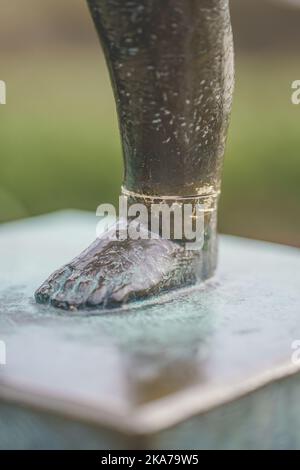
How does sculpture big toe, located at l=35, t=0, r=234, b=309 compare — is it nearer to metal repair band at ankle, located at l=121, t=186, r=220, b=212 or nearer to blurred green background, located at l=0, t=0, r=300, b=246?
metal repair band at ankle, located at l=121, t=186, r=220, b=212

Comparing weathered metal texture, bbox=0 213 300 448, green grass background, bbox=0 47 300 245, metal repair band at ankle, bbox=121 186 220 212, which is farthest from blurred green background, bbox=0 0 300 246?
weathered metal texture, bbox=0 213 300 448

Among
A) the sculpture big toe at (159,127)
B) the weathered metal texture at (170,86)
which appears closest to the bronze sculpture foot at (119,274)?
the sculpture big toe at (159,127)

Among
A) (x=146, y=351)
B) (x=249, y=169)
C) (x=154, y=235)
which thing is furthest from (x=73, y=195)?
(x=146, y=351)

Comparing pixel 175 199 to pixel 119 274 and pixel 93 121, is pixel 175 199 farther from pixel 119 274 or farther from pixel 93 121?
pixel 93 121

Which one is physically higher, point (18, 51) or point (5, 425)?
point (18, 51)

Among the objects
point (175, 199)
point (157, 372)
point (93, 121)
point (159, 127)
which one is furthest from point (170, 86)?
point (93, 121)

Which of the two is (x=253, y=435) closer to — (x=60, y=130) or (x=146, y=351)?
(x=146, y=351)

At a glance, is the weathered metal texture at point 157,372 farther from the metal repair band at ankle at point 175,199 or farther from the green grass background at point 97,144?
the green grass background at point 97,144
